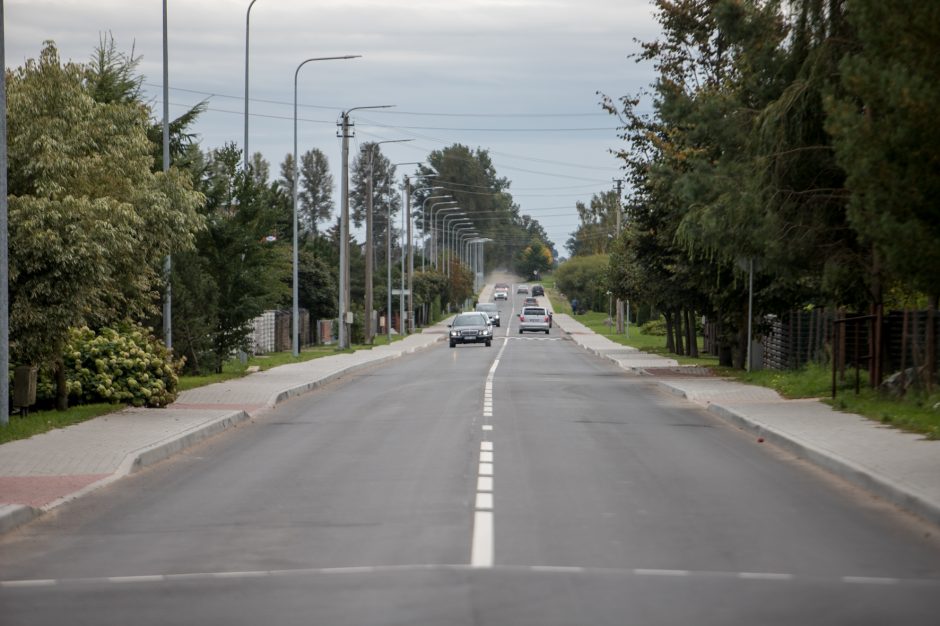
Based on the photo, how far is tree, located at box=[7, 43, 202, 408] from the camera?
65.4ft

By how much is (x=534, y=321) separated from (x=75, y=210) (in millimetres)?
72887

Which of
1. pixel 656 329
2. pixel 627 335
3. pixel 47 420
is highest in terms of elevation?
pixel 47 420

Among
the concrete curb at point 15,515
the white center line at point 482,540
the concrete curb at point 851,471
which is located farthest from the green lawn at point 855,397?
the concrete curb at point 15,515

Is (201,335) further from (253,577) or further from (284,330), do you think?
(284,330)

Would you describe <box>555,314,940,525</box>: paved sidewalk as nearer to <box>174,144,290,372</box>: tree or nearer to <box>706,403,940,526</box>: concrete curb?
<box>706,403,940,526</box>: concrete curb

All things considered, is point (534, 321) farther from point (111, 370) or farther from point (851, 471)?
point (851, 471)

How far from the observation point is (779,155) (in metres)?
24.1

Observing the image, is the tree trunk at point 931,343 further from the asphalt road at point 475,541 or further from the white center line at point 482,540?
the white center line at point 482,540

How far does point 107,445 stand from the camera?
16609mm

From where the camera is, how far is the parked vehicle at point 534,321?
92.1 m

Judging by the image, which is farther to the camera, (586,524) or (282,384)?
(282,384)

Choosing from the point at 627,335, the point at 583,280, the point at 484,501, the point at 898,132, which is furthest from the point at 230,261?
the point at 583,280

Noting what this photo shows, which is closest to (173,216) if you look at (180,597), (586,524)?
(586,524)

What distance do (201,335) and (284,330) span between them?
29760 mm
